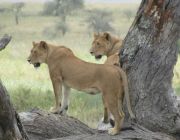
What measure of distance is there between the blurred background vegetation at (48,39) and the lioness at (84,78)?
1504 mm

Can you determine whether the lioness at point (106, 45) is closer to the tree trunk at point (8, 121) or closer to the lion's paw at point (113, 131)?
the lion's paw at point (113, 131)

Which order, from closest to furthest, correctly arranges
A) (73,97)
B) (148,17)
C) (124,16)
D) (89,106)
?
(148,17) → (89,106) → (73,97) → (124,16)

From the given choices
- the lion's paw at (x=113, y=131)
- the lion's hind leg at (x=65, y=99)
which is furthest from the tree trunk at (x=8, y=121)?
the lion's hind leg at (x=65, y=99)

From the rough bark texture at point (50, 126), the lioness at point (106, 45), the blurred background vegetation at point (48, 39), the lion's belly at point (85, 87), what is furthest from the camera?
the blurred background vegetation at point (48, 39)

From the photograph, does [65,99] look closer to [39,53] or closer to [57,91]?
[57,91]

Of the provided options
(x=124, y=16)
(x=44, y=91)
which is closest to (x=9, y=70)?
(x=44, y=91)

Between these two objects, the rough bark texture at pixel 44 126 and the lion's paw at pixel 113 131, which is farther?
the rough bark texture at pixel 44 126

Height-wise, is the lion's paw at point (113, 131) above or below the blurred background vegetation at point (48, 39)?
above

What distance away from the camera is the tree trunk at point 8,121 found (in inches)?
245

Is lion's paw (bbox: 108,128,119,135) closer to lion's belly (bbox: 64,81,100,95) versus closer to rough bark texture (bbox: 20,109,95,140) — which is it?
lion's belly (bbox: 64,81,100,95)

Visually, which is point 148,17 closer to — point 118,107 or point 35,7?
point 118,107

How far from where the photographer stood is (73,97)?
15.3 m

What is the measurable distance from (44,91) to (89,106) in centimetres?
277

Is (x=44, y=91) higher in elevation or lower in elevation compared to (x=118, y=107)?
lower
